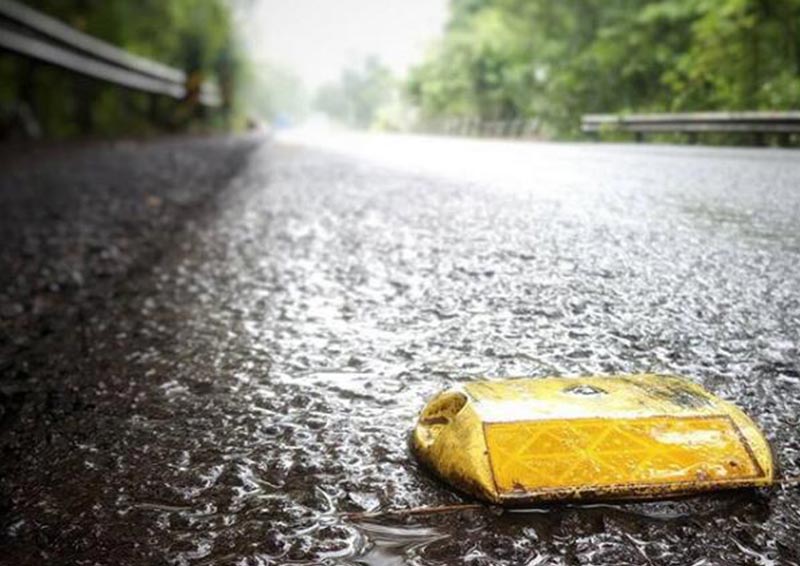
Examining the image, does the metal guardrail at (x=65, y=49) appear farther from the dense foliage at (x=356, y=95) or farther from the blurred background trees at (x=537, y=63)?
the dense foliage at (x=356, y=95)

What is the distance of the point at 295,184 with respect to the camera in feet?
15.1

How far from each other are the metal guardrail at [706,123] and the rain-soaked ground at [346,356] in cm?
608

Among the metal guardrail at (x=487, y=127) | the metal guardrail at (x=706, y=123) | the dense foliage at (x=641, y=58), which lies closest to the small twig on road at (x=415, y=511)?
the metal guardrail at (x=706, y=123)

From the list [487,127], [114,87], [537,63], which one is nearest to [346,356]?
[114,87]

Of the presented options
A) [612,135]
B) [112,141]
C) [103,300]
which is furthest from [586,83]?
[103,300]

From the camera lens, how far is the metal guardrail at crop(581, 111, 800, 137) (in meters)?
8.62

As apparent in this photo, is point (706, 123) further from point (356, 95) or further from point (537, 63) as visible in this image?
point (356, 95)

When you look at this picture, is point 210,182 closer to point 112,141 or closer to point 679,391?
point 112,141

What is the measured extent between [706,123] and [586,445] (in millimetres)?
10120

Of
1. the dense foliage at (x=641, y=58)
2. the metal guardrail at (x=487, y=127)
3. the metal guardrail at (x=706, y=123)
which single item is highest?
the dense foliage at (x=641, y=58)

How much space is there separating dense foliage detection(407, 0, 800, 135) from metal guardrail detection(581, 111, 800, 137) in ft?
10.7

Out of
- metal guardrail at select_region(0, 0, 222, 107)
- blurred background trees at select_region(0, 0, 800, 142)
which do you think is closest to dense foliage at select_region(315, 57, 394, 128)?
blurred background trees at select_region(0, 0, 800, 142)

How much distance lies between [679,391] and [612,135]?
11.9 meters

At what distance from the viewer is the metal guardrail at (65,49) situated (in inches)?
193
